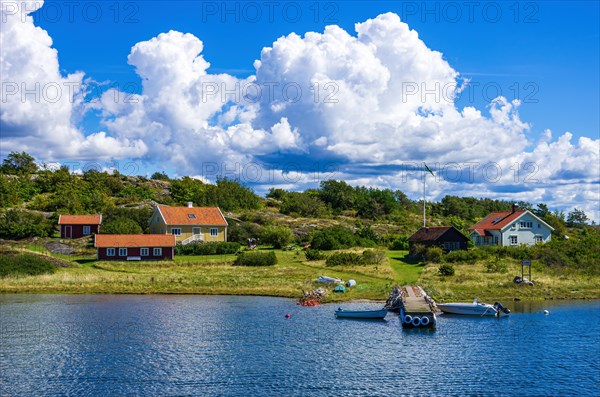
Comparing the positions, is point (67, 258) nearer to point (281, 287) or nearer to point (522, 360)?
point (281, 287)

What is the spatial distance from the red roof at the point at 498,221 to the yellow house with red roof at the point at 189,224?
144ft

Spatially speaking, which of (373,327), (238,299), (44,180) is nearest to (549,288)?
(373,327)

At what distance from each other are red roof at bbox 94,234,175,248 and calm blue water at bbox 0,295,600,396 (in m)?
27.8

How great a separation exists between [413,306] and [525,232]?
178 feet

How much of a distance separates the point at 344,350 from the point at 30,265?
48.8 meters

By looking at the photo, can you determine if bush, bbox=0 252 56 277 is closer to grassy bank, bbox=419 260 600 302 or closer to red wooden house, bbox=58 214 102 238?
red wooden house, bbox=58 214 102 238

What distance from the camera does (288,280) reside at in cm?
6800

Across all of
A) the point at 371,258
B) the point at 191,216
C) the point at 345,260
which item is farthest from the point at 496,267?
the point at 191,216

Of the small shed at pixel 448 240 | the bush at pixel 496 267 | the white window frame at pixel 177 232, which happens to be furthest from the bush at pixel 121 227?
the bush at pixel 496 267

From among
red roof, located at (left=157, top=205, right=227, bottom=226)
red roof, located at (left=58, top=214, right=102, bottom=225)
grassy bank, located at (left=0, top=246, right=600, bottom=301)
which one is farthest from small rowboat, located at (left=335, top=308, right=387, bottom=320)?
red roof, located at (left=58, top=214, right=102, bottom=225)

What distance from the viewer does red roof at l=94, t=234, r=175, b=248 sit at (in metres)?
82.9

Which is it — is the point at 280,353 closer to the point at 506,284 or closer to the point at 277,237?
the point at 506,284

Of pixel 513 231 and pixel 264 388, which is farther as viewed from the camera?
pixel 513 231

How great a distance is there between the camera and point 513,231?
314ft
